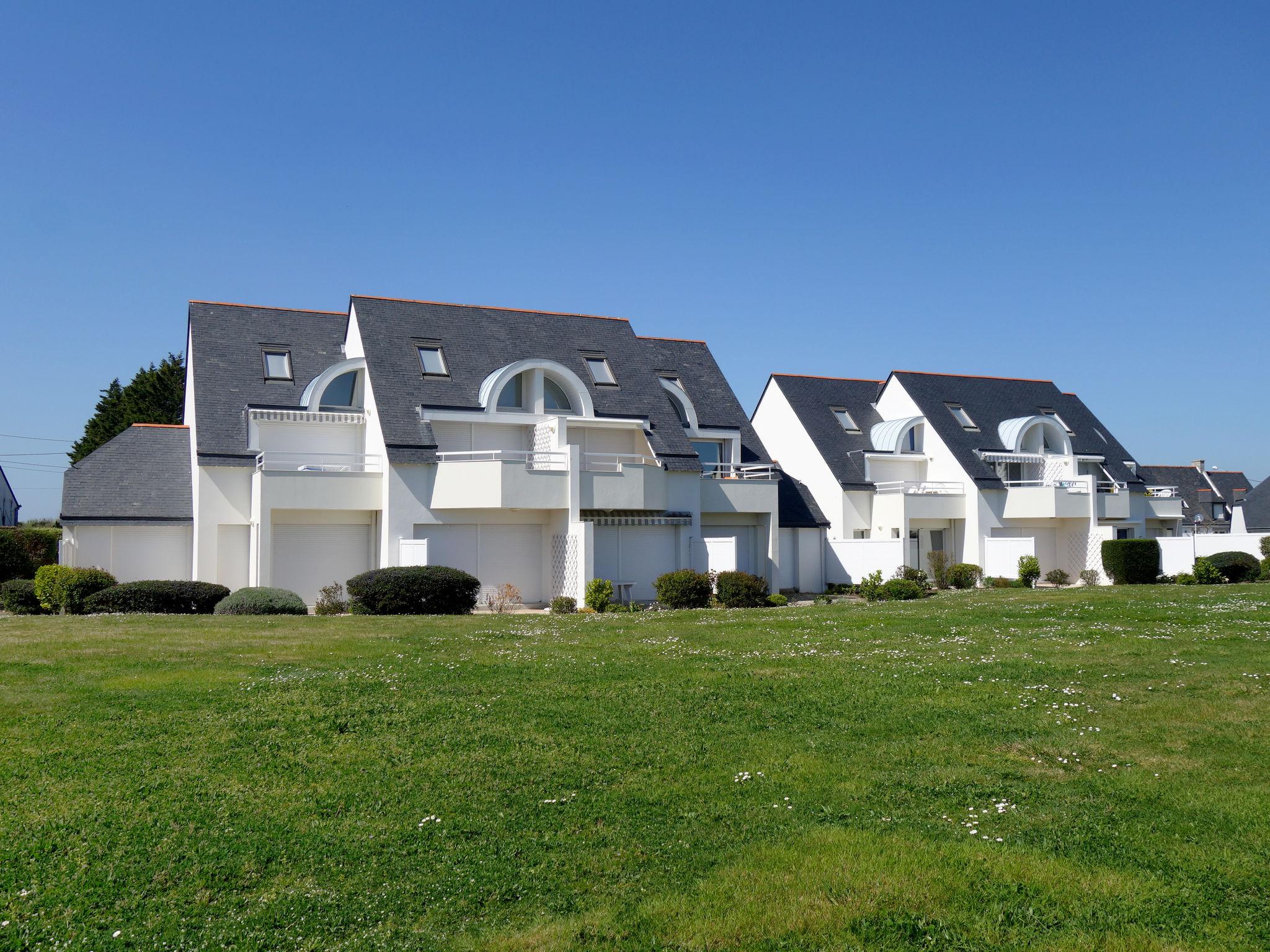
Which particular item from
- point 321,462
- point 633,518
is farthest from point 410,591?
point 633,518

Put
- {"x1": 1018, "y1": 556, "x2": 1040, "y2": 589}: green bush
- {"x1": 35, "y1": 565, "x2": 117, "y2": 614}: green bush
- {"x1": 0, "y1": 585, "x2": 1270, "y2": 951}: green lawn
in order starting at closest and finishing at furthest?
{"x1": 0, "y1": 585, "x2": 1270, "y2": 951}: green lawn < {"x1": 35, "y1": 565, "x2": 117, "y2": 614}: green bush < {"x1": 1018, "y1": 556, "x2": 1040, "y2": 589}: green bush

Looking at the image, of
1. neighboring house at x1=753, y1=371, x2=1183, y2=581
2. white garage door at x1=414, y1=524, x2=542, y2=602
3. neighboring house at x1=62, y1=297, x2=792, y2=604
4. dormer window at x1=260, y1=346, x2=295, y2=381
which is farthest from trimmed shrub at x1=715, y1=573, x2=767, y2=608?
dormer window at x1=260, y1=346, x2=295, y2=381

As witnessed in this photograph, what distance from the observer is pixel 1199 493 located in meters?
68.1

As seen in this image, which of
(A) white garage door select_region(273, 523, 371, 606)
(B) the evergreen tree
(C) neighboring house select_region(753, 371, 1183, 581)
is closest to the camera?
(A) white garage door select_region(273, 523, 371, 606)

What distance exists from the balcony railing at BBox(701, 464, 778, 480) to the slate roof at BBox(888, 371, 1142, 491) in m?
9.99

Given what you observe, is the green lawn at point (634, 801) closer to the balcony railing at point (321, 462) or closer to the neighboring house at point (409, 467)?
the neighboring house at point (409, 467)

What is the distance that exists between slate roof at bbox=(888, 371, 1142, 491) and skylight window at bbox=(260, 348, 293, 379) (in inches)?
1029

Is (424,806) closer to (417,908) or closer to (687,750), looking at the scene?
(417,908)

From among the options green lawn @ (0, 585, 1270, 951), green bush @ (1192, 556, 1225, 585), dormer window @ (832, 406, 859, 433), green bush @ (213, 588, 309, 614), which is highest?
dormer window @ (832, 406, 859, 433)

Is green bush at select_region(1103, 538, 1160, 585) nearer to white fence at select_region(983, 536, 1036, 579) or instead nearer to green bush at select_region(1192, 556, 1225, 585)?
green bush at select_region(1192, 556, 1225, 585)

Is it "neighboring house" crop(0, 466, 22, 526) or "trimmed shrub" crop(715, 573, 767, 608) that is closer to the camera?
"trimmed shrub" crop(715, 573, 767, 608)

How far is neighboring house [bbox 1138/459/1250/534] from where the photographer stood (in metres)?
64.9

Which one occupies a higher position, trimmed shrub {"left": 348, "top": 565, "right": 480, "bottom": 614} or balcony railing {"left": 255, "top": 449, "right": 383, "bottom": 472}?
balcony railing {"left": 255, "top": 449, "right": 383, "bottom": 472}

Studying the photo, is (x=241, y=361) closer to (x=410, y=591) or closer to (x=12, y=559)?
(x=12, y=559)
